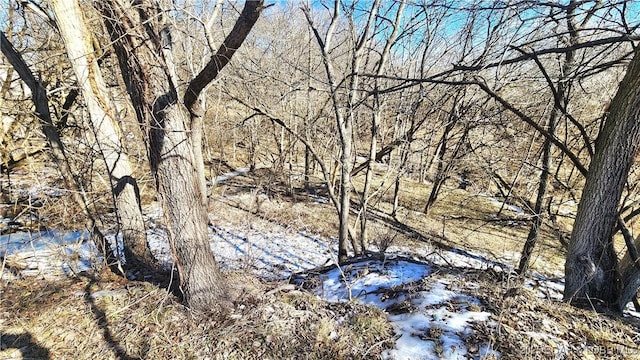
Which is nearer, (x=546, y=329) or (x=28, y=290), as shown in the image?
(x=546, y=329)

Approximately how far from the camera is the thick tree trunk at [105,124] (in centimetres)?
304

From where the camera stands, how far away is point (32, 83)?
3332 millimetres

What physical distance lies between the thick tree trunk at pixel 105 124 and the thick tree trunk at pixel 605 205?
4.53 m

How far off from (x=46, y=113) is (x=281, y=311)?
11.5 feet

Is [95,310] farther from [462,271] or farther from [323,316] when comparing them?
[462,271]

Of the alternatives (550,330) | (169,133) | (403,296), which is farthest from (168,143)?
(550,330)

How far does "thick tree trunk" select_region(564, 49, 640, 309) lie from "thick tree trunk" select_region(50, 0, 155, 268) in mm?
4530

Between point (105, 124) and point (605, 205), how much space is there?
531 centimetres

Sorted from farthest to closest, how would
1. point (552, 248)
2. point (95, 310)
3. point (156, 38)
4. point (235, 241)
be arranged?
point (552, 248) < point (235, 241) < point (95, 310) < point (156, 38)

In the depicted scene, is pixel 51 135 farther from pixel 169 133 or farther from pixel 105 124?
pixel 169 133

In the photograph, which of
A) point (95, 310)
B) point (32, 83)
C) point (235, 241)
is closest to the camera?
point (95, 310)

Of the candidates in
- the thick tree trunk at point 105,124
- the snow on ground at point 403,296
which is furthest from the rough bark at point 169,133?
the snow on ground at point 403,296

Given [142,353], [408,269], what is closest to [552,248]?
[408,269]

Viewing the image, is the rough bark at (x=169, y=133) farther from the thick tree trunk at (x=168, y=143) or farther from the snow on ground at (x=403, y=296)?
the snow on ground at (x=403, y=296)
